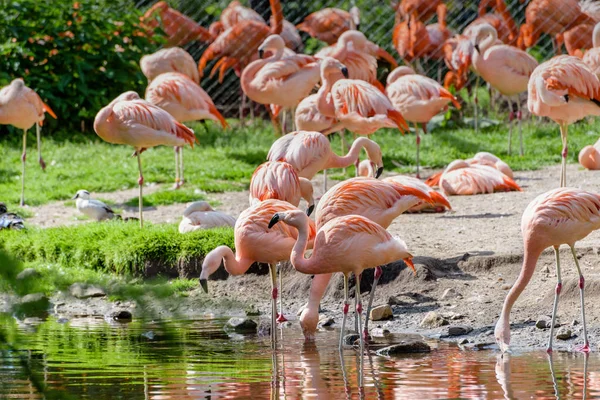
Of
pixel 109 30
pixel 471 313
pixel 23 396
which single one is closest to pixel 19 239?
pixel 471 313

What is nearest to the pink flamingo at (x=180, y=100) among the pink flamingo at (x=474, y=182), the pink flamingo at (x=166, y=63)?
the pink flamingo at (x=166, y=63)

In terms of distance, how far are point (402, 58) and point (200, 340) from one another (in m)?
8.93

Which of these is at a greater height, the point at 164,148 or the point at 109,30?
the point at 109,30

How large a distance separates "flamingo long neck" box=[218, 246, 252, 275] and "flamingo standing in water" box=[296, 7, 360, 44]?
8797 mm

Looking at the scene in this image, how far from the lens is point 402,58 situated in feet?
43.9

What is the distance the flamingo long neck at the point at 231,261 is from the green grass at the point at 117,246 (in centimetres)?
128

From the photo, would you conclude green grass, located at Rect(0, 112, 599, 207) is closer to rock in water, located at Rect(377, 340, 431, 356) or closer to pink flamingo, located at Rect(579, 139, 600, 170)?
pink flamingo, located at Rect(579, 139, 600, 170)

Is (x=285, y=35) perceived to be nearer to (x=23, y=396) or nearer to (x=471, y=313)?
(x=471, y=313)

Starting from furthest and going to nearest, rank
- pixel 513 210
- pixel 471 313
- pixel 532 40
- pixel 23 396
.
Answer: pixel 532 40 → pixel 513 210 → pixel 471 313 → pixel 23 396

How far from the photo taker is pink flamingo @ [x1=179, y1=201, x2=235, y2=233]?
23.4 feet

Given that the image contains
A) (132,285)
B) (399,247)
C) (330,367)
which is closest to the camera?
(132,285)

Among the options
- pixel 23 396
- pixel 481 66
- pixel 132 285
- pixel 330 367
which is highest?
pixel 481 66

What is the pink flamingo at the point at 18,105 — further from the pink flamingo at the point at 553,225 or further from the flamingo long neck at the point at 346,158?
the pink flamingo at the point at 553,225

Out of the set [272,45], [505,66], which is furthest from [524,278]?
[505,66]
